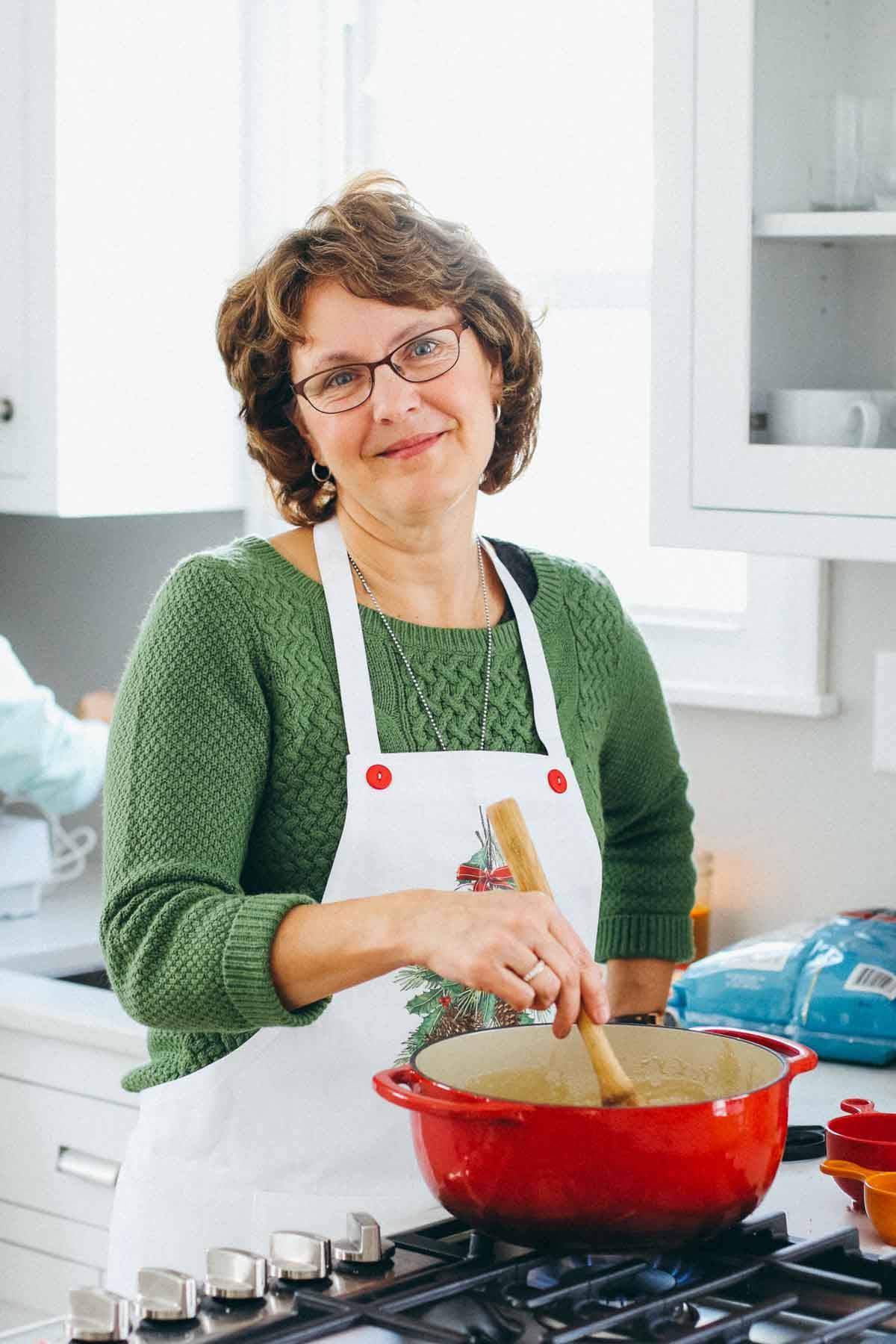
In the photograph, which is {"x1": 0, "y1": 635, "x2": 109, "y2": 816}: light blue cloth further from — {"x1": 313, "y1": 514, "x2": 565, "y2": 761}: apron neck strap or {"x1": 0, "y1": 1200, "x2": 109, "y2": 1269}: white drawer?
{"x1": 313, "y1": 514, "x2": 565, "y2": 761}: apron neck strap

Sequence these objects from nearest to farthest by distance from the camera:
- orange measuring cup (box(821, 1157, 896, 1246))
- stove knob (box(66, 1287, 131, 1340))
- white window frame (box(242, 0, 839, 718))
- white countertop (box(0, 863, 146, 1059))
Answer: stove knob (box(66, 1287, 131, 1340)), orange measuring cup (box(821, 1157, 896, 1246)), white countertop (box(0, 863, 146, 1059)), white window frame (box(242, 0, 839, 718))

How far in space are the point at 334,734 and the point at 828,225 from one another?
73 cm

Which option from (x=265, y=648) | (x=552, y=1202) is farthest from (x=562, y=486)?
(x=552, y=1202)

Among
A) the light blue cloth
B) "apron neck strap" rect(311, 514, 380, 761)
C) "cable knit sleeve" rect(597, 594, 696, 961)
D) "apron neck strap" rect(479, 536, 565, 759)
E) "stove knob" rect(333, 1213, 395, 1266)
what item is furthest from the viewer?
the light blue cloth

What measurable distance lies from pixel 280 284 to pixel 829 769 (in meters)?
0.99

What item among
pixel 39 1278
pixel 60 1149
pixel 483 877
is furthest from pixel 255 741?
pixel 39 1278

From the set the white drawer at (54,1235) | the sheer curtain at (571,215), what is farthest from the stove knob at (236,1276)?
the sheer curtain at (571,215)

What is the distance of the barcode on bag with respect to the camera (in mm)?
1846

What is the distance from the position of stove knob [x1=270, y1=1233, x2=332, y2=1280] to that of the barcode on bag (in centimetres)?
88

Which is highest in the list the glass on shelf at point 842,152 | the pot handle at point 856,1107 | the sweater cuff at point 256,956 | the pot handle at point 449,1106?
the glass on shelf at point 842,152

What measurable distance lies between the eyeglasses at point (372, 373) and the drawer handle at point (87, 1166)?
986 mm

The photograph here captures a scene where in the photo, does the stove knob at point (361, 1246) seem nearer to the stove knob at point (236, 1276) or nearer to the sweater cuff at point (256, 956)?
the stove knob at point (236, 1276)

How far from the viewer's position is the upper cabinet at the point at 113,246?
2.42 metres

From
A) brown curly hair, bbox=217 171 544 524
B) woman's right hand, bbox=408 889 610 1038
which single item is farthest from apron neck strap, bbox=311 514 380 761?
woman's right hand, bbox=408 889 610 1038
